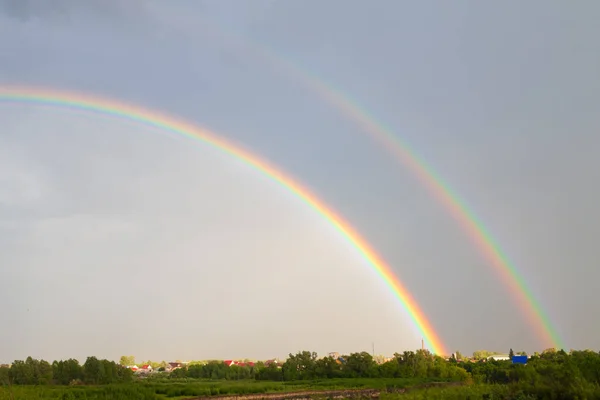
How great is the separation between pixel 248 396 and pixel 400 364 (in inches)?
1501

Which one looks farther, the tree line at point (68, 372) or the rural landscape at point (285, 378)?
the tree line at point (68, 372)

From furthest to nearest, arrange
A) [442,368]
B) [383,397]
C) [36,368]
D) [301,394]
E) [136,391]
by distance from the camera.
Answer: [442,368] → [36,368] → [301,394] → [136,391] → [383,397]

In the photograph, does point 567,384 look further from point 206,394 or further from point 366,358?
point 366,358

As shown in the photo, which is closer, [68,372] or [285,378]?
[68,372]

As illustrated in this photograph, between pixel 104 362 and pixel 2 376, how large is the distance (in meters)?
13.4

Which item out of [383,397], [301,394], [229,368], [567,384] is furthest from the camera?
[229,368]

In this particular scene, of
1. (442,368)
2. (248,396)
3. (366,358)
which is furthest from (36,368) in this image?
(442,368)

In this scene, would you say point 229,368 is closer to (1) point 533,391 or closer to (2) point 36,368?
(2) point 36,368

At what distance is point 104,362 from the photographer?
7469 cm

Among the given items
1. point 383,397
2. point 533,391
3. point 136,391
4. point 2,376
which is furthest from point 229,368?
point 533,391

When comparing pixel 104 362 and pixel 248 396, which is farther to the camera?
pixel 104 362

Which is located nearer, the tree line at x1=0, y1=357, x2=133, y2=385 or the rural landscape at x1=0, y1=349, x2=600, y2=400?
the rural landscape at x1=0, y1=349, x2=600, y2=400

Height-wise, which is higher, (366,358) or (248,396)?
(366,358)

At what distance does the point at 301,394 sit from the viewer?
52.3m
